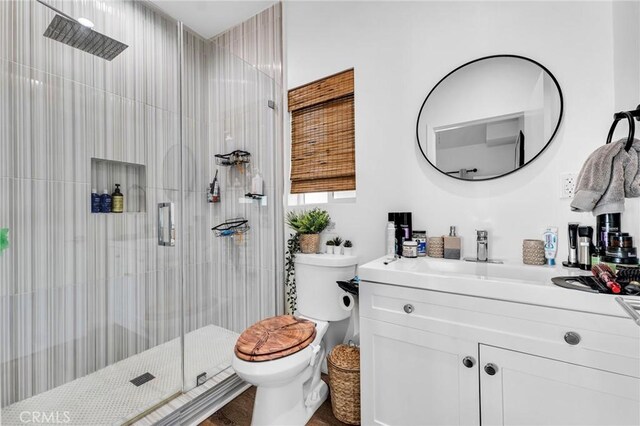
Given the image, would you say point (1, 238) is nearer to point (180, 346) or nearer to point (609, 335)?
point (180, 346)

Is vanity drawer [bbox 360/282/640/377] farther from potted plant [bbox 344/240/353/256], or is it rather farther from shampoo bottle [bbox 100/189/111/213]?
shampoo bottle [bbox 100/189/111/213]

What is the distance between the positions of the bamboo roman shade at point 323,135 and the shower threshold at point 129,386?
1.23 metres

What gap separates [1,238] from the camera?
1222mm

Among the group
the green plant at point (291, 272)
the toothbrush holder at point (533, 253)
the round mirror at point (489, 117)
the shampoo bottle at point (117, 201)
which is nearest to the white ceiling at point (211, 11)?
the shampoo bottle at point (117, 201)

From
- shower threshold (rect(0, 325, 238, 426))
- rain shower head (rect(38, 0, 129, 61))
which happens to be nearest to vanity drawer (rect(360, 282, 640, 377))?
shower threshold (rect(0, 325, 238, 426))

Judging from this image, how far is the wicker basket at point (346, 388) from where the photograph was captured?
138 centimetres

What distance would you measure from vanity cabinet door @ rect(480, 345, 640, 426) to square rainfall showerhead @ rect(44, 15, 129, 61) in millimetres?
2403

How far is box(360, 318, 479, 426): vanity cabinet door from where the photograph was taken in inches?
40.1

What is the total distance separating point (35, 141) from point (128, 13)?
3.40ft

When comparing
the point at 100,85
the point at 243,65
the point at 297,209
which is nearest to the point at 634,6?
the point at 297,209

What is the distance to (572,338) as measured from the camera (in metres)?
0.85

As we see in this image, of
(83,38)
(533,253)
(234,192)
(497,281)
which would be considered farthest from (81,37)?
(533,253)

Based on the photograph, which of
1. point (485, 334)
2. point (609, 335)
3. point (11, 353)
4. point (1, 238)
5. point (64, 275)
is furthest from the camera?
point (64, 275)

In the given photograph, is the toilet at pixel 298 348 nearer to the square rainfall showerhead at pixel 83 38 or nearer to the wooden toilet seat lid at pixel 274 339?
the wooden toilet seat lid at pixel 274 339
